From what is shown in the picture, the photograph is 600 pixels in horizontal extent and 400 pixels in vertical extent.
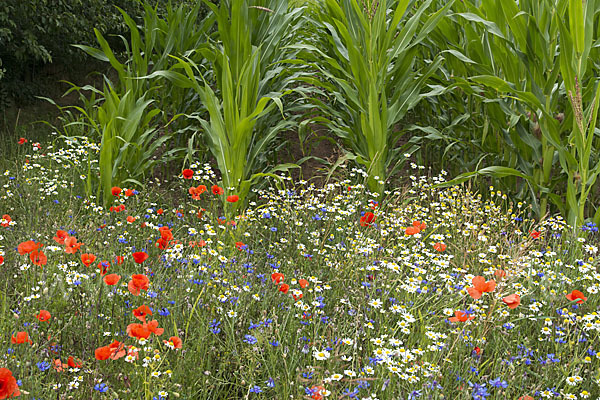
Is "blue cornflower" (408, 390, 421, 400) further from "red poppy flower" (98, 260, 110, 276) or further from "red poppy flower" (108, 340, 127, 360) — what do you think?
"red poppy flower" (98, 260, 110, 276)

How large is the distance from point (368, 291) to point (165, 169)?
3.18 meters

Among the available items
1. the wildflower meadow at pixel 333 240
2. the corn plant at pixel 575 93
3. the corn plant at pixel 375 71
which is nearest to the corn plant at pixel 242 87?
the wildflower meadow at pixel 333 240

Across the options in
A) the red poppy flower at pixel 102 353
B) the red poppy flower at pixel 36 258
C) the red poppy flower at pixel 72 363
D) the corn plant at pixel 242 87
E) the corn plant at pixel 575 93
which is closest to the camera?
the red poppy flower at pixel 102 353

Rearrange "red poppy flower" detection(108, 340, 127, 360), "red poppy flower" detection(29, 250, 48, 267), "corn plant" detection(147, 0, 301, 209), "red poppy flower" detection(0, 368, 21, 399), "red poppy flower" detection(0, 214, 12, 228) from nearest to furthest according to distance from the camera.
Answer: "red poppy flower" detection(0, 368, 21, 399) → "red poppy flower" detection(108, 340, 127, 360) → "red poppy flower" detection(29, 250, 48, 267) → "red poppy flower" detection(0, 214, 12, 228) → "corn plant" detection(147, 0, 301, 209)

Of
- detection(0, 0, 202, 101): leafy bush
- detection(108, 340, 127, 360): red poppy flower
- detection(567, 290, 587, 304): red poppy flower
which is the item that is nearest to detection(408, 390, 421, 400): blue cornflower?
detection(567, 290, 587, 304): red poppy flower

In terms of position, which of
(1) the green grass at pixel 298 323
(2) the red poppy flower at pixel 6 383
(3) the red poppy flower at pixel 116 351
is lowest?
(1) the green grass at pixel 298 323

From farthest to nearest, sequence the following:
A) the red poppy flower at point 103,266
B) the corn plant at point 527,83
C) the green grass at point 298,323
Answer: the corn plant at point 527,83, the red poppy flower at point 103,266, the green grass at point 298,323

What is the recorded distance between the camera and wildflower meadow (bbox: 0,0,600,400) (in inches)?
72.9

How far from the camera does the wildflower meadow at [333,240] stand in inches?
72.9

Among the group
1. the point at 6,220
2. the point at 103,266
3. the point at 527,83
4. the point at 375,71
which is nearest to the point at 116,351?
the point at 103,266

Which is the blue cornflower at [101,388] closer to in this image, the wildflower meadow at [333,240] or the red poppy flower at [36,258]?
the wildflower meadow at [333,240]

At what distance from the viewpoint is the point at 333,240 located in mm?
3131

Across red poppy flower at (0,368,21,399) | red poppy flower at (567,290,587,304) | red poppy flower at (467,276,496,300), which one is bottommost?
red poppy flower at (567,290,587,304)

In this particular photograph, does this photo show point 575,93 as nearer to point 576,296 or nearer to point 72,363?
point 576,296
